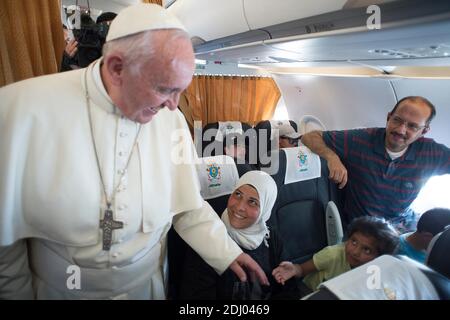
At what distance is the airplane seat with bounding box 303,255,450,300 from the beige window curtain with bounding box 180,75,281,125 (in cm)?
439

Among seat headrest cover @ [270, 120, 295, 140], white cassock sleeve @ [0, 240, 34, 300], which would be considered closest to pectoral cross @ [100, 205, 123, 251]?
white cassock sleeve @ [0, 240, 34, 300]

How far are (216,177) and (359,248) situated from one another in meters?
0.98

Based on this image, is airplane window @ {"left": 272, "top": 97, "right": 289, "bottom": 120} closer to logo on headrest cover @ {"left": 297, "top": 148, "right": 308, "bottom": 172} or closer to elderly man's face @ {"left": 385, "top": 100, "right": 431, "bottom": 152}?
logo on headrest cover @ {"left": 297, "top": 148, "right": 308, "bottom": 172}

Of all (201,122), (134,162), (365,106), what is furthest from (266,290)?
(201,122)

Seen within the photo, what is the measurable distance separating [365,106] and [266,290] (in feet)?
9.90

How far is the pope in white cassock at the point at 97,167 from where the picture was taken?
763 millimetres

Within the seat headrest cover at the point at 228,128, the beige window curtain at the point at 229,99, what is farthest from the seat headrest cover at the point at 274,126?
the beige window curtain at the point at 229,99

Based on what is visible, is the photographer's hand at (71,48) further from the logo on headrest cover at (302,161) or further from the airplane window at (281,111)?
the airplane window at (281,111)

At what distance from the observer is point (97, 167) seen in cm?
89

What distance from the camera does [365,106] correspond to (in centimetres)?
346

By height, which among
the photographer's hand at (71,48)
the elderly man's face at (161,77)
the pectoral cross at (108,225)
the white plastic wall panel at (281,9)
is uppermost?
the white plastic wall panel at (281,9)

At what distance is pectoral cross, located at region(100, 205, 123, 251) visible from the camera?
0.88 meters

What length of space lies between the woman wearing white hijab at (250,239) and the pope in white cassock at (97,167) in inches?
10.5

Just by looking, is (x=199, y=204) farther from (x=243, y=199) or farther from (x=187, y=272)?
(x=243, y=199)
